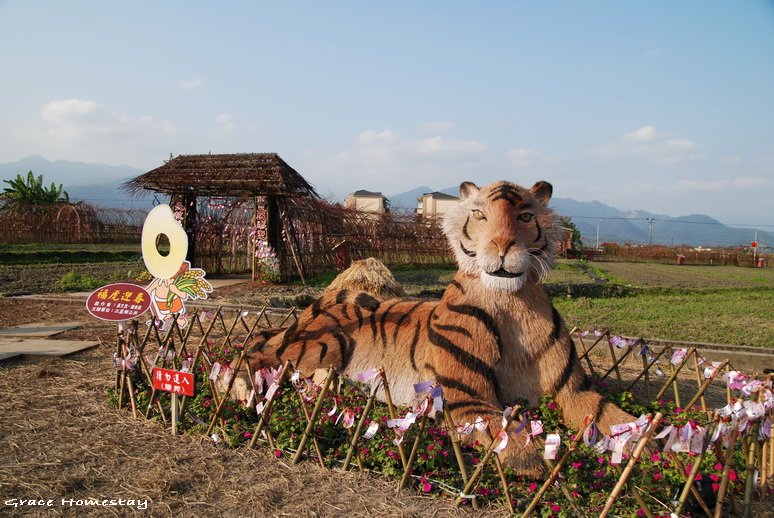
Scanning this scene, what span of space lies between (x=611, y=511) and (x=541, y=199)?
188cm

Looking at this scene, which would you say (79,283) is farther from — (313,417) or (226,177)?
(313,417)

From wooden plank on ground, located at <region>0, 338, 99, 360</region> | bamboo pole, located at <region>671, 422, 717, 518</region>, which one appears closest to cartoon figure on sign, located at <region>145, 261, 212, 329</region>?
wooden plank on ground, located at <region>0, 338, 99, 360</region>

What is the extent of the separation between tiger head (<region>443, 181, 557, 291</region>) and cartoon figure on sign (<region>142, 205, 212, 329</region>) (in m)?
2.48

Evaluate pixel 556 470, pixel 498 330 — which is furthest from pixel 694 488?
pixel 498 330

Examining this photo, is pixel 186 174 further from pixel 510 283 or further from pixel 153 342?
pixel 510 283

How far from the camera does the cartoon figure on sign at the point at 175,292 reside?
Answer: 4637mm

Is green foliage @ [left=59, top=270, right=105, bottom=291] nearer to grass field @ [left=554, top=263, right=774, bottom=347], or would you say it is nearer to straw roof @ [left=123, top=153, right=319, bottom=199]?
straw roof @ [left=123, top=153, right=319, bottom=199]

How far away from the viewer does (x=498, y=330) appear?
323cm

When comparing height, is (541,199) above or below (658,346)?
above

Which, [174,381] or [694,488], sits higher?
[174,381]

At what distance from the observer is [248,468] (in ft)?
10.0

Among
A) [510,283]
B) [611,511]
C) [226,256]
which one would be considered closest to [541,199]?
[510,283]

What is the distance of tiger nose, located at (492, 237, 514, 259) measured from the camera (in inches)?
121

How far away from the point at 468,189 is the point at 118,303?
10.2 ft
